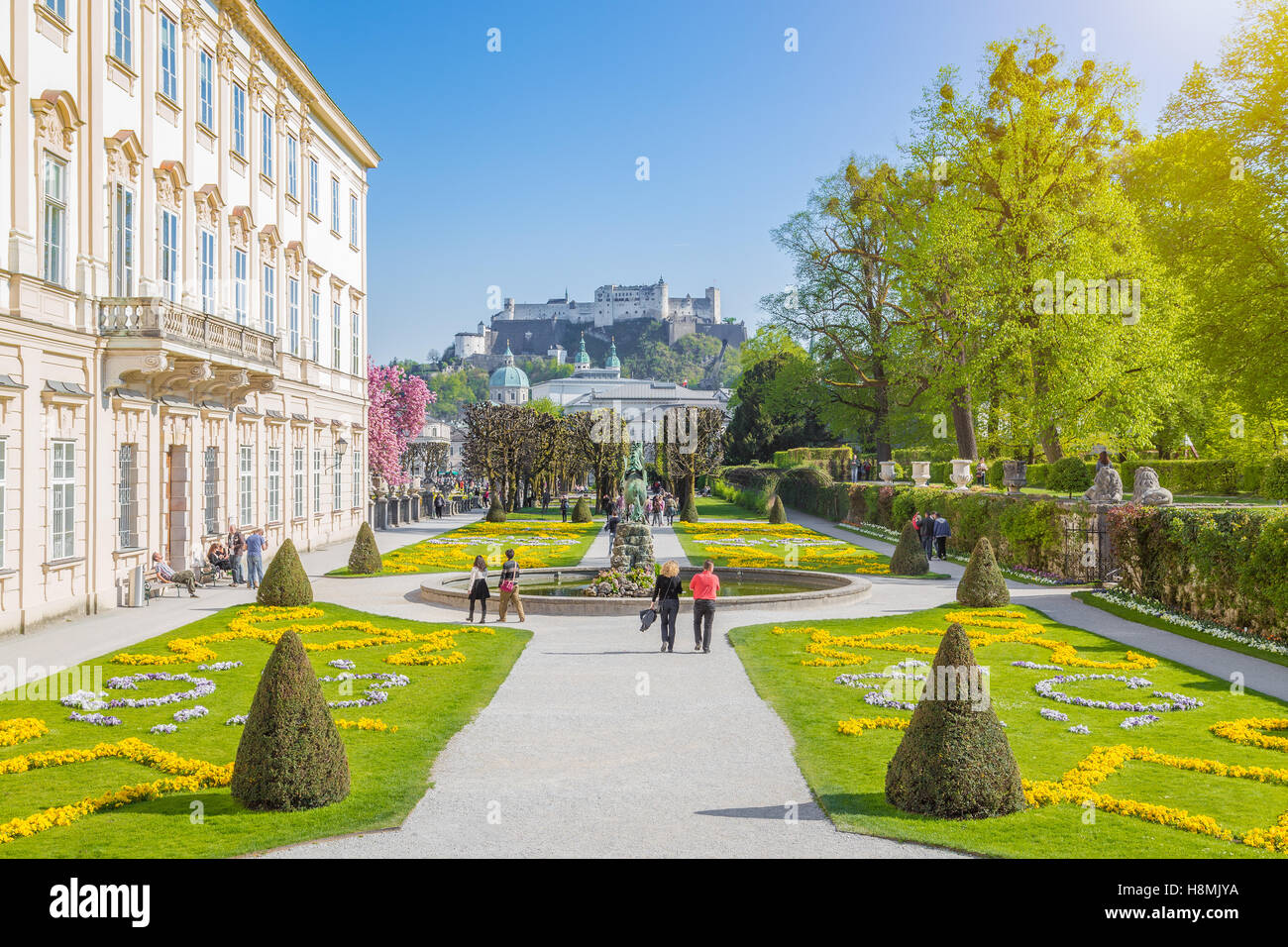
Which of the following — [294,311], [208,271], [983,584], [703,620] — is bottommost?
[703,620]

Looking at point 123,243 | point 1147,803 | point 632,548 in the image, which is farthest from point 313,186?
point 1147,803

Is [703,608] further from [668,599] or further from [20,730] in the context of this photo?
[20,730]

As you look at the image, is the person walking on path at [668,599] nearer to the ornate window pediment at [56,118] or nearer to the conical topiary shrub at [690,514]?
the ornate window pediment at [56,118]

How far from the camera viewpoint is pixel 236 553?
25031 mm

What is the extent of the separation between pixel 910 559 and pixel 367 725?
18977 millimetres

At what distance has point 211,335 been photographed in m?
23.4

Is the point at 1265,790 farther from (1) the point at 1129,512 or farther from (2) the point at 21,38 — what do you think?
(2) the point at 21,38

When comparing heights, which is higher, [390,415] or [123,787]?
[390,415]

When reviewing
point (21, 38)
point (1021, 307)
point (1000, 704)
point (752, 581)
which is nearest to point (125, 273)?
point (21, 38)

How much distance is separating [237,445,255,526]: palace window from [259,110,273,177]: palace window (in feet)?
28.2

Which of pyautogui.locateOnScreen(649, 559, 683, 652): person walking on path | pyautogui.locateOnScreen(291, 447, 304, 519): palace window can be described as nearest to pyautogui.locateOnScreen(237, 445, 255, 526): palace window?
pyautogui.locateOnScreen(291, 447, 304, 519): palace window

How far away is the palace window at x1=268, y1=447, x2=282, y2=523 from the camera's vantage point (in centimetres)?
3105

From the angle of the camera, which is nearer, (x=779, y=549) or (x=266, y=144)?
(x=266, y=144)

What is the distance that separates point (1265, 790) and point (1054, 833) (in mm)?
2553
